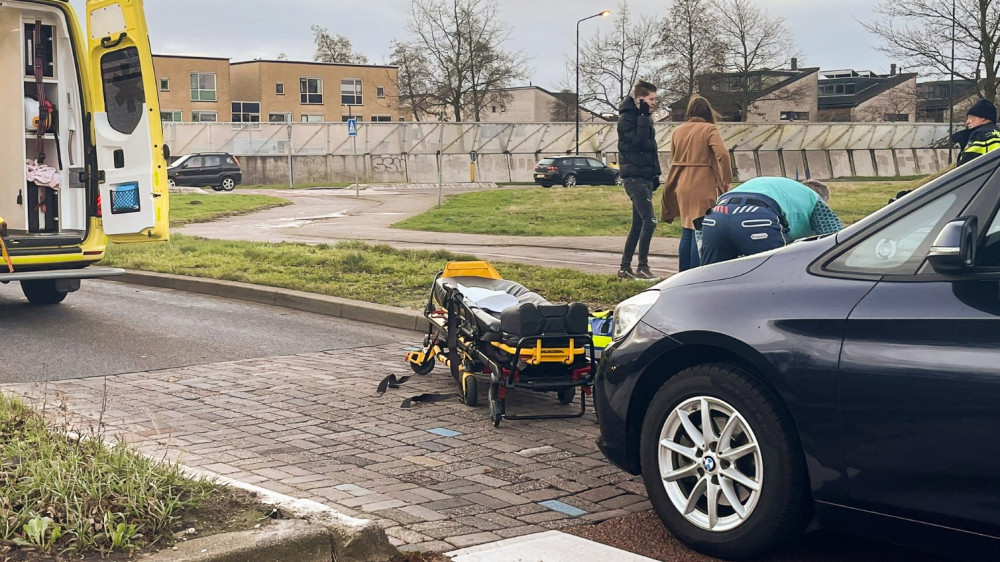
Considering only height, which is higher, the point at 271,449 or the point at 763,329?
the point at 763,329

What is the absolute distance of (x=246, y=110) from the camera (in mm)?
84062

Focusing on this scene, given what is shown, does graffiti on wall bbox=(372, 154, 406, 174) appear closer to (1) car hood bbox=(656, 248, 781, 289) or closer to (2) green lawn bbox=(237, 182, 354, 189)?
(2) green lawn bbox=(237, 182, 354, 189)

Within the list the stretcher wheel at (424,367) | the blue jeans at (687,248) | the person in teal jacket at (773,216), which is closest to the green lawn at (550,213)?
the blue jeans at (687,248)

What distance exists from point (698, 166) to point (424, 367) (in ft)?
11.3

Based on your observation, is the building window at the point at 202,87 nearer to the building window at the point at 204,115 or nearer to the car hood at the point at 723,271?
the building window at the point at 204,115

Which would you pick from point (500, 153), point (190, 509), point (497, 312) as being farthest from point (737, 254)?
point (500, 153)

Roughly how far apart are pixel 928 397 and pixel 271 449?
130 inches

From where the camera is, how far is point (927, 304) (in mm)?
3547

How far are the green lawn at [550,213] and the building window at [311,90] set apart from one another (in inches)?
2228

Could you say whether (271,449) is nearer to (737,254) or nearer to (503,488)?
(503,488)

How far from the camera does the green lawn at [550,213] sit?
1944 centimetres

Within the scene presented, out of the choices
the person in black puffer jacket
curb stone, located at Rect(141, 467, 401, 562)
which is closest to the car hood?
curb stone, located at Rect(141, 467, 401, 562)

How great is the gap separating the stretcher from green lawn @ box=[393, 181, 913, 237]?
37.6ft

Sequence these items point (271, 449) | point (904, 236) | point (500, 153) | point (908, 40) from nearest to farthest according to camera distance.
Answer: point (904, 236), point (271, 449), point (908, 40), point (500, 153)
